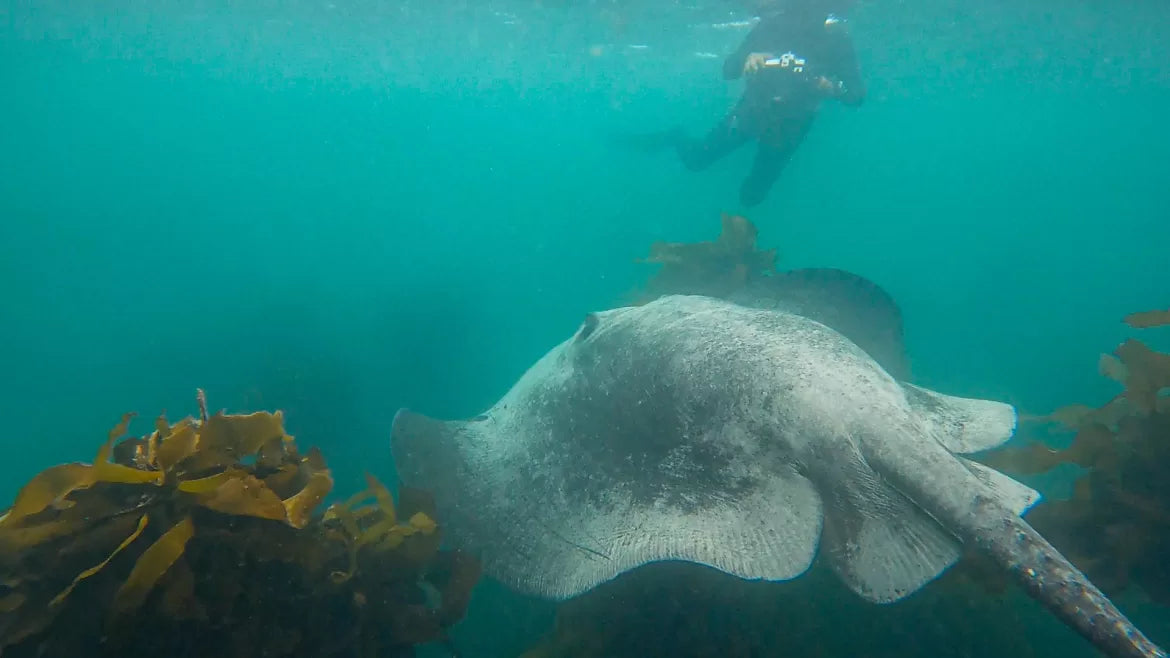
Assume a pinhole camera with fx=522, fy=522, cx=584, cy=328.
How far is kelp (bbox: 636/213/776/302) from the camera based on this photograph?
752cm

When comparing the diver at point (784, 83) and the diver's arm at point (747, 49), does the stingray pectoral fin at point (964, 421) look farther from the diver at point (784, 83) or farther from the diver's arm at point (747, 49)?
the diver's arm at point (747, 49)

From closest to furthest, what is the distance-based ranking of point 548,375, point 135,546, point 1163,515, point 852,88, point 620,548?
1. point 135,546
2. point 620,548
3. point 1163,515
4. point 548,375
5. point 852,88

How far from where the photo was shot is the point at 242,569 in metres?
Result: 2.62

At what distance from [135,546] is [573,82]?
55.0m

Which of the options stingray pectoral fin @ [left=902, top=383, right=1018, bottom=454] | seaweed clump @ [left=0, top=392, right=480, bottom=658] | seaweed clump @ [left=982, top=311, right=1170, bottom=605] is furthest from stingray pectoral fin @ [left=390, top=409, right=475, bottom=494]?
seaweed clump @ [left=982, top=311, right=1170, bottom=605]

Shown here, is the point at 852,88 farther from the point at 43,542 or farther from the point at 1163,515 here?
the point at 43,542

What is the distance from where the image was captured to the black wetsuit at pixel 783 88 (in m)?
13.1

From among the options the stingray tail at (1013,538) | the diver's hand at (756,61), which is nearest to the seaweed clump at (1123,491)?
the stingray tail at (1013,538)

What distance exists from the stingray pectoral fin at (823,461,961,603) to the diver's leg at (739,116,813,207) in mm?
12748

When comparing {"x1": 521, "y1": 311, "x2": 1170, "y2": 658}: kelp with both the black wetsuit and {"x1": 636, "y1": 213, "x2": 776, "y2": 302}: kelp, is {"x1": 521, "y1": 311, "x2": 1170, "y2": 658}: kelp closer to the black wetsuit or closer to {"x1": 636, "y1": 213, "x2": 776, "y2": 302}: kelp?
{"x1": 636, "y1": 213, "x2": 776, "y2": 302}: kelp

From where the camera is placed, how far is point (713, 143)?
14.8 metres

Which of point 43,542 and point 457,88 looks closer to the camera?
point 43,542

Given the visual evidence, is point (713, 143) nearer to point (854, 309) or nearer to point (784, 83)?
point (784, 83)

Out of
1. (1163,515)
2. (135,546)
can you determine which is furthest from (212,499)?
(1163,515)
